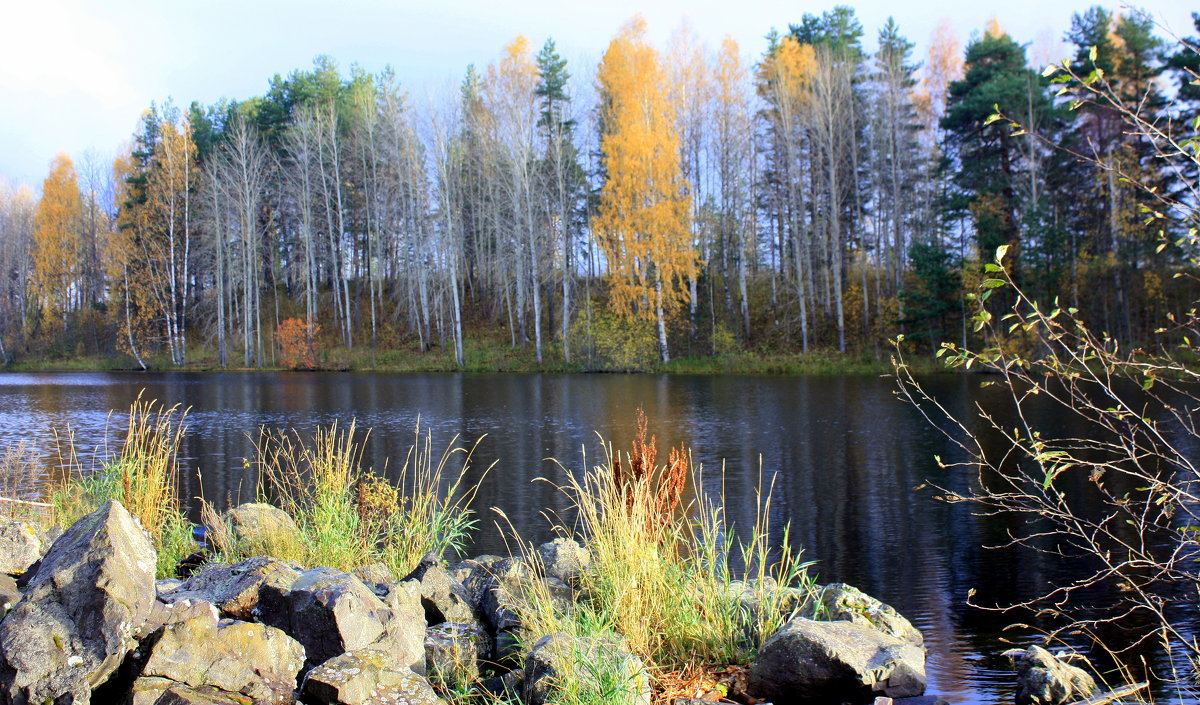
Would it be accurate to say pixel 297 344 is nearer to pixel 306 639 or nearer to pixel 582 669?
pixel 306 639

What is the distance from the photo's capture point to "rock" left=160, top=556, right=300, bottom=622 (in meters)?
4.93

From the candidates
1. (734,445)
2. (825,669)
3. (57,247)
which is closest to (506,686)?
(825,669)

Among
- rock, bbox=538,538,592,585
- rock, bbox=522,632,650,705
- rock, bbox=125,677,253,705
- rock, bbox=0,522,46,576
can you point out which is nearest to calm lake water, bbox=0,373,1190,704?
rock, bbox=538,538,592,585

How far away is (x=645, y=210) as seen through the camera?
35.3m

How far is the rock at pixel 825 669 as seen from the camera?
4797mm

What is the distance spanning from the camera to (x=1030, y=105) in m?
31.7

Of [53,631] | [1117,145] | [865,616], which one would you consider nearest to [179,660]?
[53,631]

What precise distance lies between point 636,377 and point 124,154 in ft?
154

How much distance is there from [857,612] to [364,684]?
343cm

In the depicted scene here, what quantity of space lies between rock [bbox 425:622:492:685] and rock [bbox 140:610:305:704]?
0.91 meters

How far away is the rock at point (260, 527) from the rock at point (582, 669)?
346cm

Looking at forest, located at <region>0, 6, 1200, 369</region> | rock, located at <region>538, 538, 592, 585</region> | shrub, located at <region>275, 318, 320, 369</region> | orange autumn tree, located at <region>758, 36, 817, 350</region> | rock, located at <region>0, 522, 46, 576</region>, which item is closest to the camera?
rock, located at <region>0, 522, 46, 576</region>

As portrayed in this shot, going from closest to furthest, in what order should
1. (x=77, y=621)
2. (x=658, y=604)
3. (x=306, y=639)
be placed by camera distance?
(x=77, y=621)
(x=306, y=639)
(x=658, y=604)

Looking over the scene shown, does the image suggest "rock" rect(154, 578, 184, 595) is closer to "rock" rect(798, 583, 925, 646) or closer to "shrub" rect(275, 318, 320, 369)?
"rock" rect(798, 583, 925, 646)
